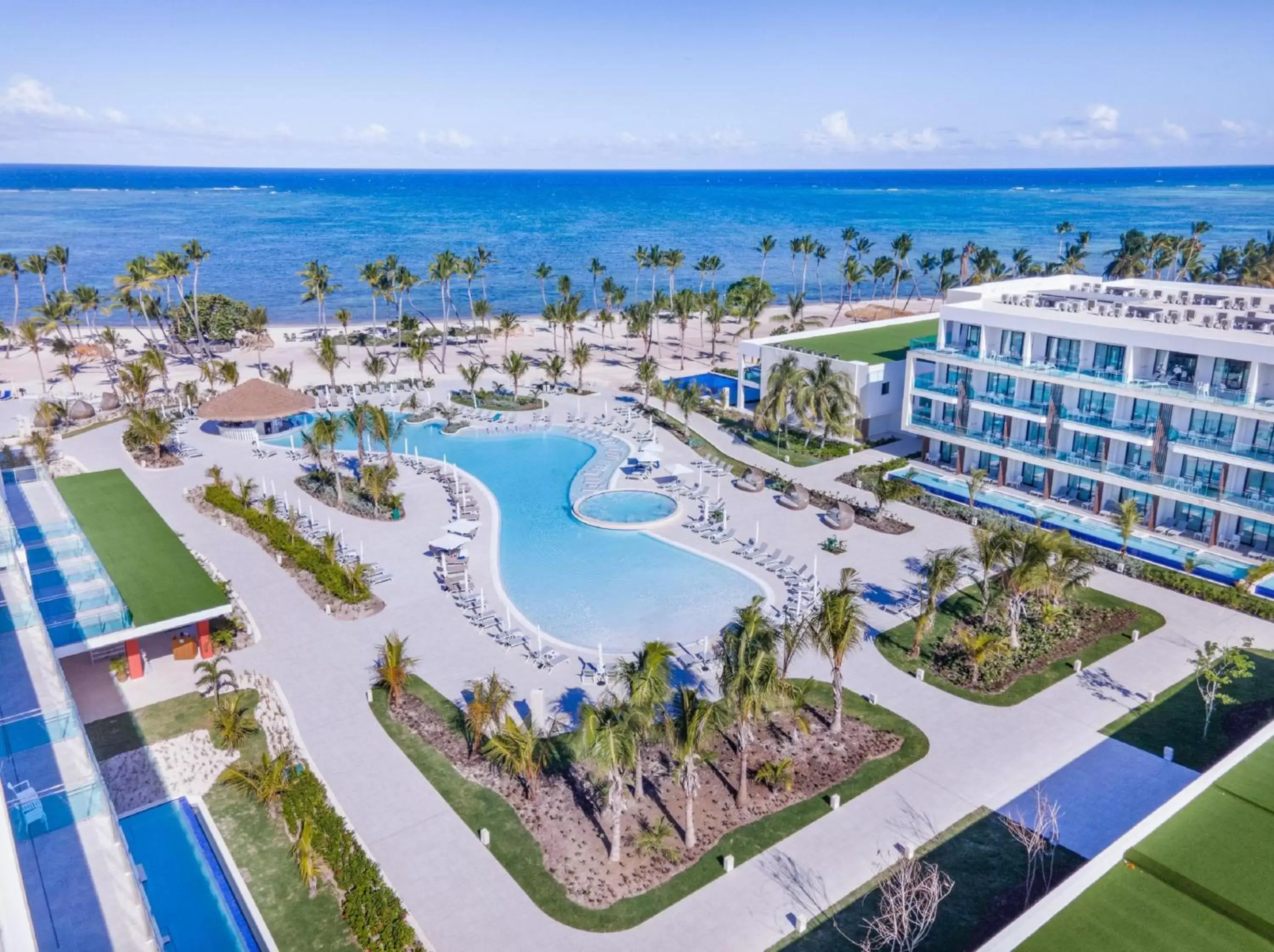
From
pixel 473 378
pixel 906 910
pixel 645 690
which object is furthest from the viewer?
pixel 473 378

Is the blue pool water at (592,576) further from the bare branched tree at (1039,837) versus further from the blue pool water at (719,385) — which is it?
the blue pool water at (719,385)

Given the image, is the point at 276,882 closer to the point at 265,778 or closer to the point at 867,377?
the point at 265,778

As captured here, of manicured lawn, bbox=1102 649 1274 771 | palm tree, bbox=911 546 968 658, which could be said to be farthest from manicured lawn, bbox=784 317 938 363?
manicured lawn, bbox=1102 649 1274 771

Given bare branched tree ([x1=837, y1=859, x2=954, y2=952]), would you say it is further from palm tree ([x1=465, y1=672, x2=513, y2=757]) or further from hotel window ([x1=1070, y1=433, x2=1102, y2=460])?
hotel window ([x1=1070, y1=433, x2=1102, y2=460])

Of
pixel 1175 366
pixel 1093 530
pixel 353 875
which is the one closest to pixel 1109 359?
pixel 1175 366

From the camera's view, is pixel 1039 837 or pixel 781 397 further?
pixel 781 397

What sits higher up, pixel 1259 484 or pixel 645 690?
pixel 645 690

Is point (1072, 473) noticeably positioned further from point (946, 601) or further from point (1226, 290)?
point (1226, 290)
